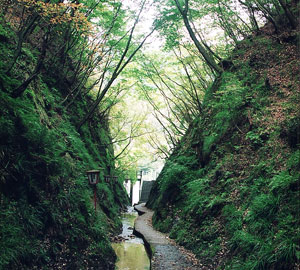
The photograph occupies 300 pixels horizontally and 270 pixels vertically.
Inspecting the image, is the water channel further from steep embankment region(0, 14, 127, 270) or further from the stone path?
steep embankment region(0, 14, 127, 270)

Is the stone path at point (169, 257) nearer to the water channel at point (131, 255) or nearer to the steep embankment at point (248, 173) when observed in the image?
the steep embankment at point (248, 173)

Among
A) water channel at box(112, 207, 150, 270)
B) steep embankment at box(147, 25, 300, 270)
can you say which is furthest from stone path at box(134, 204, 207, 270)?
water channel at box(112, 207, 150, 270)

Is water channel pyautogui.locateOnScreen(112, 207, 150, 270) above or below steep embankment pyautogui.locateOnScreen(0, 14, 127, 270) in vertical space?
below

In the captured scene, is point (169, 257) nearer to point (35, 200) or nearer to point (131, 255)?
point (131, 255)

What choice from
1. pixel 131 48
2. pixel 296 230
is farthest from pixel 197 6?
pixel 296 230

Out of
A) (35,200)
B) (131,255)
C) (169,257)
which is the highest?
(35,200)

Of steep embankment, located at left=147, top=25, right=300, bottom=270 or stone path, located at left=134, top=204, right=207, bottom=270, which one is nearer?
steep embankment, located at left=147, top=25, right=300, bottom=270

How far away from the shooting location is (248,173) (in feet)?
21.5

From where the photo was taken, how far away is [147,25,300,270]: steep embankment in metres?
4.34

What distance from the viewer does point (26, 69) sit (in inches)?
287

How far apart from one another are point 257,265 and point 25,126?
5165 mm

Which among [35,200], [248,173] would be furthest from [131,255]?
[248,173]

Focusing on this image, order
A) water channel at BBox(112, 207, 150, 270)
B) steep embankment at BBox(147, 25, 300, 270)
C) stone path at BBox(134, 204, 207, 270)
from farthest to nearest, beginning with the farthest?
water channel at BBox(112, 207, 150, 270) → stone path at BBox(134, 204, 207, 270) → steep embankment at BBox(147, 25, 300, 270)

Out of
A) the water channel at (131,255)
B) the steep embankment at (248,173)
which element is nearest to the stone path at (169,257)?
the steep embankment at (248,173)
